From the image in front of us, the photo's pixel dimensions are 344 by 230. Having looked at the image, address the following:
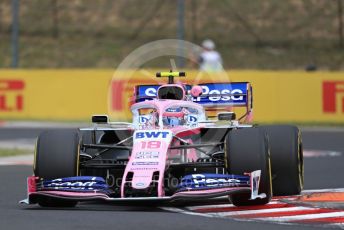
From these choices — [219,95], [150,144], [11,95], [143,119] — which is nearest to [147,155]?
[150,144]

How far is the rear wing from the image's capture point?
15.8 metres

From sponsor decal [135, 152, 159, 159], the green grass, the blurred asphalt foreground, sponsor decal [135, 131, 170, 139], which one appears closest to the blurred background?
the blurred asphalt foreground

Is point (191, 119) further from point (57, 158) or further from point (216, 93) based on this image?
point (57, 158)

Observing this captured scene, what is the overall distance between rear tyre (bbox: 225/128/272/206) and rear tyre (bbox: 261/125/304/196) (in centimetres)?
120

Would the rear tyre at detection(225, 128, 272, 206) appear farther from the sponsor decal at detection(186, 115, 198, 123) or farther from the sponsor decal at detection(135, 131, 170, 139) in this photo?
the sponsor decal at detection(186, 115, 198, 123)

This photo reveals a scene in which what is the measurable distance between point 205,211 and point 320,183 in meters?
4.31

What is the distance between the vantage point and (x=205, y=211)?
506 inches

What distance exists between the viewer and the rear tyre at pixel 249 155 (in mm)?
12789

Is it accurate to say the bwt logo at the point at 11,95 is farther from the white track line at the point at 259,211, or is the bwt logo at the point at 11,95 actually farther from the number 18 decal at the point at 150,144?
the white track line at the point at 259,211

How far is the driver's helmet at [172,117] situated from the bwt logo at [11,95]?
17.6 meters

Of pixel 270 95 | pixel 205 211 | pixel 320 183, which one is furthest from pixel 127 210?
pixel 270 95

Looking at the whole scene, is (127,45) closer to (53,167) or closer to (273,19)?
(273,19)

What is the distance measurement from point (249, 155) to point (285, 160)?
4.89ft

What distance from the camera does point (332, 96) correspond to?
2997 cm
